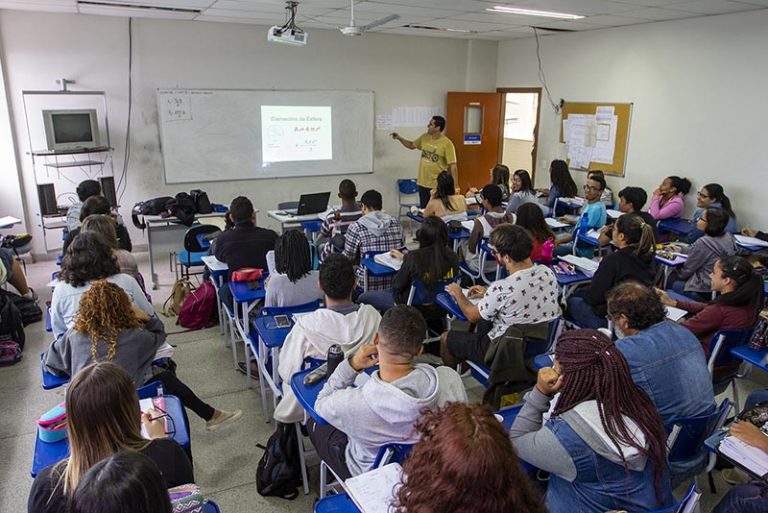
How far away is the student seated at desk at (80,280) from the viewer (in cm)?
300

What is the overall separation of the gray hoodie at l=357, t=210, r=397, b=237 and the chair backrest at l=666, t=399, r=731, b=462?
116 inches

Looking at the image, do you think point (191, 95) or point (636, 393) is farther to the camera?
point (191, 95)

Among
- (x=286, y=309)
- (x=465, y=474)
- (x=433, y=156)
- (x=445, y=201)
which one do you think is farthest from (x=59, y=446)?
(x=433, y=156)

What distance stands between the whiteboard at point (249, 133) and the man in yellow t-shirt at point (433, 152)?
776 millimetres

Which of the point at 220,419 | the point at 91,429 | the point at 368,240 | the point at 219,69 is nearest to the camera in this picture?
the point at 91,429

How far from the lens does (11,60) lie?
20.6ft

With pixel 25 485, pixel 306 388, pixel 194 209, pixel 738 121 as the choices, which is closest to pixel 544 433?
pixel 306 388

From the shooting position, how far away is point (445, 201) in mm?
5953

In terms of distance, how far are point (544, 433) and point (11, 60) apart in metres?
7.15

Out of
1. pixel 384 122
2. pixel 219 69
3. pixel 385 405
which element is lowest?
pixel 385 405

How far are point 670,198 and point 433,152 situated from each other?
3194 millimetres

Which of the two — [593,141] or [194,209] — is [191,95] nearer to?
[194,209]

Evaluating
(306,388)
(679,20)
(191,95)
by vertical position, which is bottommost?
(306,388)

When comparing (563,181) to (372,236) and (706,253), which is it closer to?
(706,253)
